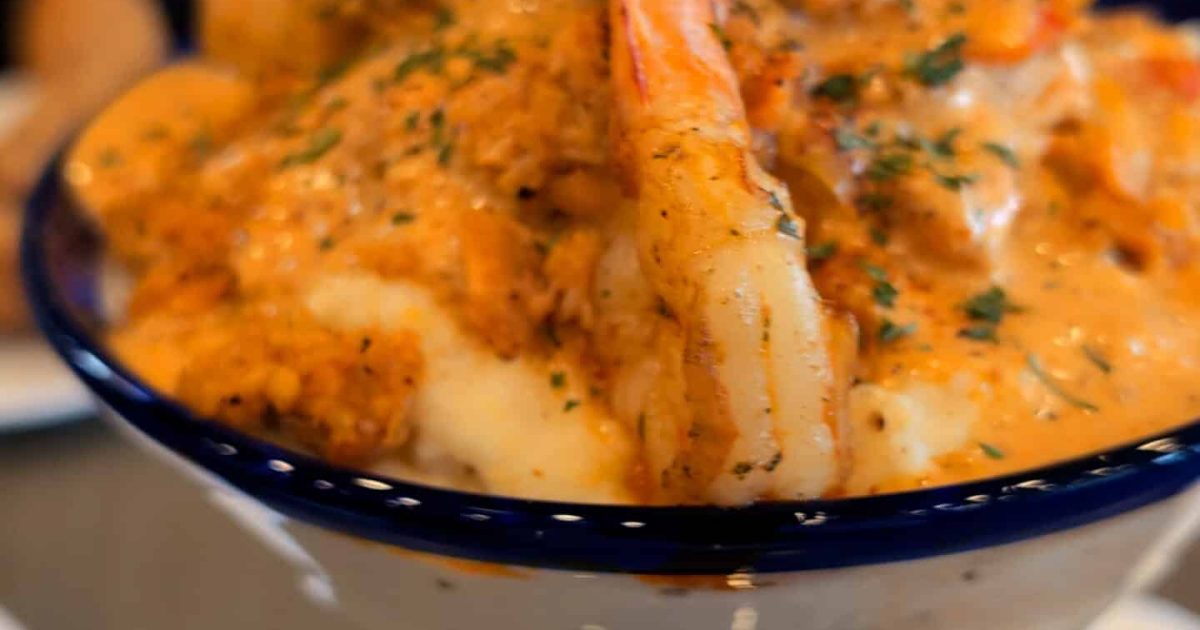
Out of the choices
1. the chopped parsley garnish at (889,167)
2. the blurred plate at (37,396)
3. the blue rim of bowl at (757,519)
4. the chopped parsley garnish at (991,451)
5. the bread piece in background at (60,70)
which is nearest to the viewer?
the blue rim of bowl at (757,519)

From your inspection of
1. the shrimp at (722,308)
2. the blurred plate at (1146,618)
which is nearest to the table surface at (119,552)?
the blurred plate at (1146,618)

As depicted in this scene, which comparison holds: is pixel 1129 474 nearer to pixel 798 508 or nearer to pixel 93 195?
pixel 798 508

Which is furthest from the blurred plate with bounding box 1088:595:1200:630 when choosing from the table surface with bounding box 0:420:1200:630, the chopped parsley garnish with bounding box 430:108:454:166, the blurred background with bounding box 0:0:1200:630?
the chopped parsley garnish with bounding box 430:108:454:166

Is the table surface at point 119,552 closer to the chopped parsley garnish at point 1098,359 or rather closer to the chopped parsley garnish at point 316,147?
the chopped parsley garnish at point 316,147

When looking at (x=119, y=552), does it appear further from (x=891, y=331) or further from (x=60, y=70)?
(x=60, y=70)

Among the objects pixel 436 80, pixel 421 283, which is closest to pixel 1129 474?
pixel 421 283

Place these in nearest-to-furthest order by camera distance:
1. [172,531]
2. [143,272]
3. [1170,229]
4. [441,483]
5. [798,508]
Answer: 1. [798,508]
2. [441,483]
3. [1170,229]
4. [143,272]
5. [172,531]

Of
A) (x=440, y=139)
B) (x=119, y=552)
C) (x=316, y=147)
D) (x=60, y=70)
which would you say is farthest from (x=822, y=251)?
(x=60, y=70)
